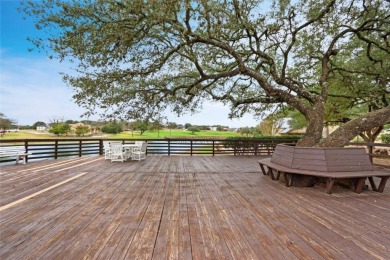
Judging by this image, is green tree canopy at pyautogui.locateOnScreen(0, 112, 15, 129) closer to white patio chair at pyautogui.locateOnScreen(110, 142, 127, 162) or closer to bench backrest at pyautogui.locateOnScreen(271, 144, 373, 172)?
white patio chair at pyautogui.locateOnScreen(110, 142, 127, 162)

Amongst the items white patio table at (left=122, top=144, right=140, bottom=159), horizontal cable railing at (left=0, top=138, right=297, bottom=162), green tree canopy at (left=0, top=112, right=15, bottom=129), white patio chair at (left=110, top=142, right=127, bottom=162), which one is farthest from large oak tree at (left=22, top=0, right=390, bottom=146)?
green tree canopy at (left=0, top=112, right=15, bottom=129)

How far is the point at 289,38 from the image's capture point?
23.5ft

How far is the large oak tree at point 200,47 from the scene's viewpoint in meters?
4.82

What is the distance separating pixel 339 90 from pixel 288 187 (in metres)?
7.46

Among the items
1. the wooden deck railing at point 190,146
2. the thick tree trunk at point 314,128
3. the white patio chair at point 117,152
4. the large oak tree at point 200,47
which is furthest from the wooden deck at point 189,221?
the wooden deck railing at point 190,146

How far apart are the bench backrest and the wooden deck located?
46 centimetres

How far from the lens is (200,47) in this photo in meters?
6.94

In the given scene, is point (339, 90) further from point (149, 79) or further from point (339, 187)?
point (149, 79)

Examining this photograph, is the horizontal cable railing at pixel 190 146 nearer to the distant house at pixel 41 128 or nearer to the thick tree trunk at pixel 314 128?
the distant house at pixel 41 128

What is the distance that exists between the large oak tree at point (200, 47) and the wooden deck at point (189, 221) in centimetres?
238

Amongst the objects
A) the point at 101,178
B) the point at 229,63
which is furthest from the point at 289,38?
the point at 101,178

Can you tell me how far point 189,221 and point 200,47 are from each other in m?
5.76

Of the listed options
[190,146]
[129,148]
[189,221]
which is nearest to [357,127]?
[189,221]

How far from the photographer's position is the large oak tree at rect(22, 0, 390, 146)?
482cm
